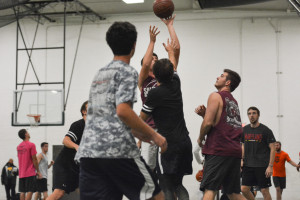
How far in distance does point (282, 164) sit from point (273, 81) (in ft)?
9.86

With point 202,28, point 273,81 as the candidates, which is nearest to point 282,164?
point 273,81

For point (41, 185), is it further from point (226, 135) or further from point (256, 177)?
point (226, 135)

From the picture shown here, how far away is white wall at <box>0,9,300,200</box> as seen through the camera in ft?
44.4

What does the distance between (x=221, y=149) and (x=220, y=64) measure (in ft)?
30.3

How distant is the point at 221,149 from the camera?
4895 mm

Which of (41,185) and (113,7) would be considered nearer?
(41,185)

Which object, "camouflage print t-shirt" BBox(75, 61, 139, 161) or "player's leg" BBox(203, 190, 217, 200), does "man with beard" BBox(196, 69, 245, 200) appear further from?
"camouflage print t-shirt" BBox(75, 61, 139, 161)

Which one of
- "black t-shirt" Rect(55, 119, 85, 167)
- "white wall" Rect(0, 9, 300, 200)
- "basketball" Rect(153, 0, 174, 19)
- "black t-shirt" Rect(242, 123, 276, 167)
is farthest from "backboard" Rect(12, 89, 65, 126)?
"basketball" Rect(153, 0, 174, 19)

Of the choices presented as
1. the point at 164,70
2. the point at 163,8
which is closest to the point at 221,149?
the point at 164,70

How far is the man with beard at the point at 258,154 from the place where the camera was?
837 cm

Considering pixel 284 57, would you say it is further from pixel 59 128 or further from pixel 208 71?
pixel 59 128

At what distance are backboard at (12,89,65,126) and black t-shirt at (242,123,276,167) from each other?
627cm

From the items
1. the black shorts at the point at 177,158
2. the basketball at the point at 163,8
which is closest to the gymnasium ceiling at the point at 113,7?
the basketball at the point at 163,8

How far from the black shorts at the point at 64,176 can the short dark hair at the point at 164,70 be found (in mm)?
2511
